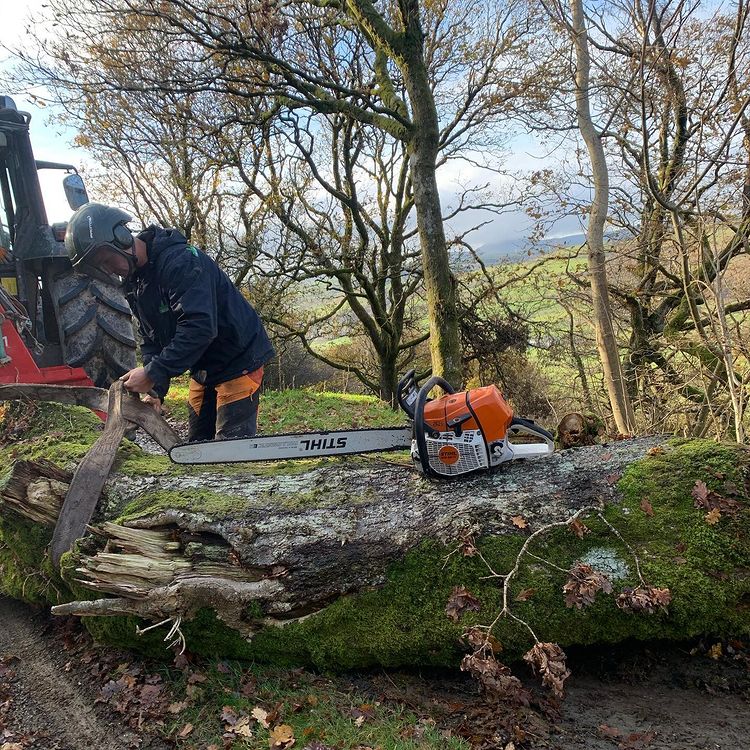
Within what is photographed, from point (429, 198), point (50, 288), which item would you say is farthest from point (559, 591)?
point (429, 198)

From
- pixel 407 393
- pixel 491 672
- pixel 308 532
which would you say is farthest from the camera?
pixel 407 393

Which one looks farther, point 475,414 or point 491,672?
point 475,414

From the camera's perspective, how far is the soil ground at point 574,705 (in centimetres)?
181

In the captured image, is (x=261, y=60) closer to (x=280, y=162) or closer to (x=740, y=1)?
(x=740, y=1)

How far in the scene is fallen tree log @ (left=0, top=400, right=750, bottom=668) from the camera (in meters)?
2.02

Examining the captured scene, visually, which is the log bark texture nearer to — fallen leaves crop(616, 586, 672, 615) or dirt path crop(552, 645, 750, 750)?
fallen leaves crop(616, 586, 672, 615)

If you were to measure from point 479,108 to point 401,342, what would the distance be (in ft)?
18.8

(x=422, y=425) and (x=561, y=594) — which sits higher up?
(x=422, y=425)

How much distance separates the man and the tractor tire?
3.28 feet

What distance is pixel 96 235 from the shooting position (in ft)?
9.97

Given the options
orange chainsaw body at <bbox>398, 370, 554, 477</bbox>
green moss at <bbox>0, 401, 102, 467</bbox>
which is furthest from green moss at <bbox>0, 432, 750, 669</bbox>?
green moss at <bbox>0, 401, 102, 467</bbox>

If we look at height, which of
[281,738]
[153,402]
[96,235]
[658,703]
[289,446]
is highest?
[96,235]

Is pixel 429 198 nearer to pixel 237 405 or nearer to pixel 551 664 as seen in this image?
pixel 237 405

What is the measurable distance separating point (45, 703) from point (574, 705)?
219 centimetres
